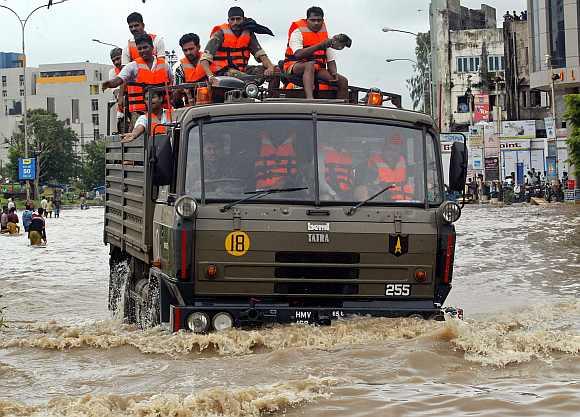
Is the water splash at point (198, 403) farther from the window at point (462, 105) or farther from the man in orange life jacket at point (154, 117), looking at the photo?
the window at point (462, 105)

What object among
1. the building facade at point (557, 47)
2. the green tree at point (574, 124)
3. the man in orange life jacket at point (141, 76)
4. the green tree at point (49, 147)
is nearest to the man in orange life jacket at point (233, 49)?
the man in orange life jacket at point (141, 76)

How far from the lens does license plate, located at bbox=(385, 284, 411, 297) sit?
32.7 ft

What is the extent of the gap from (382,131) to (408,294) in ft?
4.44

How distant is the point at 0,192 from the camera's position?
4161 inches

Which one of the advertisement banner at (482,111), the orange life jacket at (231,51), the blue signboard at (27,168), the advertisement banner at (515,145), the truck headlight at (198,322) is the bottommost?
the truck headlight at (198,322)

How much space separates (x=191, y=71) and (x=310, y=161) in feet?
10.9

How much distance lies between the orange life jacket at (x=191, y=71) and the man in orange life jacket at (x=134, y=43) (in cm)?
59

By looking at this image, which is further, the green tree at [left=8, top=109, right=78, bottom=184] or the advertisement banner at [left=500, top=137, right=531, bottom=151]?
the green tree at [left=8, top=109, right=78, bottom=184]

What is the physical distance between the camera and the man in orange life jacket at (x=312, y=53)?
465 inches

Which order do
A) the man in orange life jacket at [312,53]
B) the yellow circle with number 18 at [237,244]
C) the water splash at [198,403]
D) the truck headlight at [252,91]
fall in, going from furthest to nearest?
the man in orange life jacket at [312,53] < the truck headlight at [252,91] < the yellow circle with number 18 at [237,244] < the water splash at [198,403]

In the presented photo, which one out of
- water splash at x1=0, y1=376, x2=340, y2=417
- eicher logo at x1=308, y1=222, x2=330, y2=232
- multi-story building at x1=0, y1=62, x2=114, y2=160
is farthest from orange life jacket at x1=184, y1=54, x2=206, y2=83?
multi-story building at x1=0, y1=62, x2=114, y2=160

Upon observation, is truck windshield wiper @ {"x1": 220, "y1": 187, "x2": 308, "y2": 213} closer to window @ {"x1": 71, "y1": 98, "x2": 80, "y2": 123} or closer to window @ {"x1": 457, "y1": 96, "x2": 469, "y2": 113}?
window @ {"x1": 457, "y1": 96, "x2": 469, "y2": 113}

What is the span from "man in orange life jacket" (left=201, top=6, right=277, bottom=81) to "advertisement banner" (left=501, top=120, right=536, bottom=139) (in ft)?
191

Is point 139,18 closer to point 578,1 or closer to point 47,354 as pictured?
point 47,354
